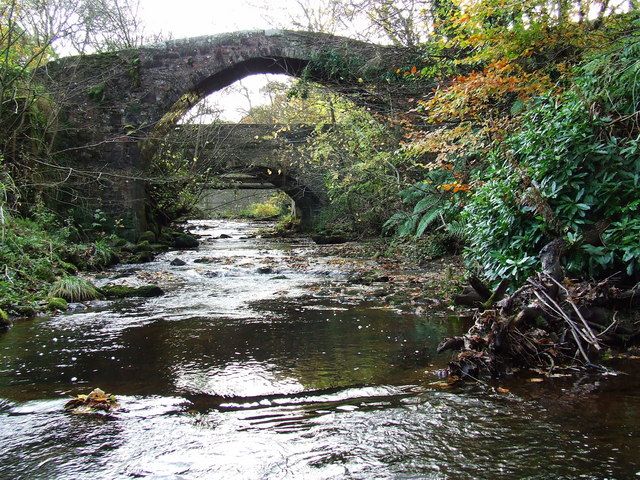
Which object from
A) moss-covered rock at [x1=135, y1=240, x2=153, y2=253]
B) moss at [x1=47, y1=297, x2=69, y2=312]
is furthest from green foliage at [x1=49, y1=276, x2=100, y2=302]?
moss-covered rock at [x1=135, y1=240, x2=153, y2=253]

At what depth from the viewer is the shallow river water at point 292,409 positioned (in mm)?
2117

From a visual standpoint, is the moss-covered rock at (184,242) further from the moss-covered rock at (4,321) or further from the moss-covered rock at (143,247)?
the moss-covered rock at (4,321)

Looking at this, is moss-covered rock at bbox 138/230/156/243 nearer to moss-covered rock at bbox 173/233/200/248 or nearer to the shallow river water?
moss-covered rock at bbox 173/233/200/248

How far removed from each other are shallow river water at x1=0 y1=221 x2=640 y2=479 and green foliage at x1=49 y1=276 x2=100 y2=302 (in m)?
1.55

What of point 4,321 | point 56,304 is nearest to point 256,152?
point 56,304

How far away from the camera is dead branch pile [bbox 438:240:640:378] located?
3.30 metres

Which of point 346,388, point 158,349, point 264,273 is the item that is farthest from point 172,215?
point 346,388

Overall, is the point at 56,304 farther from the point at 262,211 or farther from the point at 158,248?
the point at 262,211

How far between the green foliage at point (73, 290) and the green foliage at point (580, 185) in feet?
17.0

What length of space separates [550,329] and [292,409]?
2073 mm

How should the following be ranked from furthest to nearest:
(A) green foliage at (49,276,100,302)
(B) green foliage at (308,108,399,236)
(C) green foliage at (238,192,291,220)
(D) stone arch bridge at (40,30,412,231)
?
(C) green foliage at (238,192,291,220) → (D) stone arch bridge at (40,30,412,231) → (B) green foliage at (308,108,399,236) → (A) green foliage at (49,276,100,302)

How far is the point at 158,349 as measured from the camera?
421cm

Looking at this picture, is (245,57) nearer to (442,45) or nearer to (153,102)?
(153,102)

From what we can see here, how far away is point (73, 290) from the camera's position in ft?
22.5
